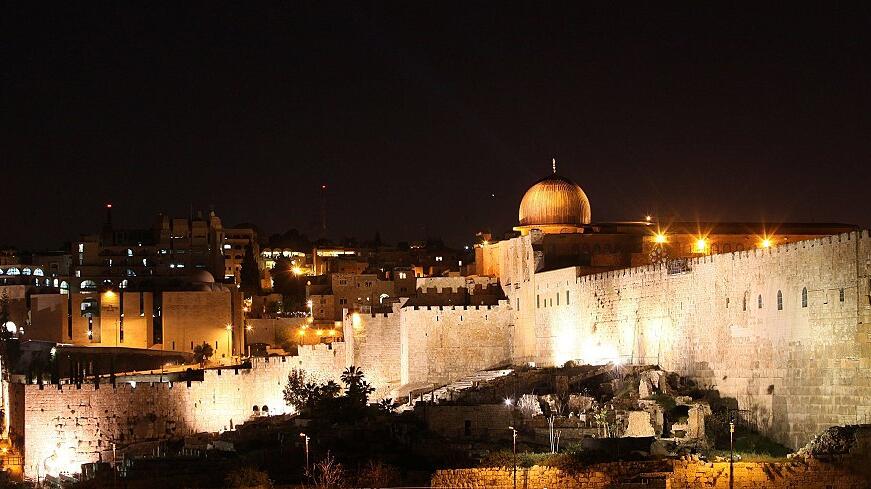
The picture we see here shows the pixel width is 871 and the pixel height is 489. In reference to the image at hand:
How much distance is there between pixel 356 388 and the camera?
52.9 m

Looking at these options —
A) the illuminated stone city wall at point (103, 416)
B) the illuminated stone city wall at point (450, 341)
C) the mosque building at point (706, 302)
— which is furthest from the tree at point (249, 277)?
the illuminated stone city wall at point (103, 416)

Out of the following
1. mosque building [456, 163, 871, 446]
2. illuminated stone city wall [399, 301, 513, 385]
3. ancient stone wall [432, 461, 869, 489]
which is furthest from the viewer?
illuminated stone city wall [399, 301, 513, 385]

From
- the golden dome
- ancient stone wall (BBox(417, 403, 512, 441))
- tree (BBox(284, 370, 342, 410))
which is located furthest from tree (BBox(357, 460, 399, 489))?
the golden dome

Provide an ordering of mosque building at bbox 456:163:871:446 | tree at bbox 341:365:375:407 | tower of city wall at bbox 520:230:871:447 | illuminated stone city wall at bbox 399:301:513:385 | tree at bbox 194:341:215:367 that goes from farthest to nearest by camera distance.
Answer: tree at bbox 194:341:215:367 → illuminated stone city wall at bbox 399:301:513:385 → tree at bbox 341:365:375:407 → mosque building at bbox 456:163:871:446 → tower of city wall at bbox 520:230:871:447

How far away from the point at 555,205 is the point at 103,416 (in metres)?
22.1

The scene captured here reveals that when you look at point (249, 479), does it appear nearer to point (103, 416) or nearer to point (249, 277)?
point (103, 416)

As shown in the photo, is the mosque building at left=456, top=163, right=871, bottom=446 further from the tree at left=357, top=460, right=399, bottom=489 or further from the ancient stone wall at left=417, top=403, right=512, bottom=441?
the tree at left=357, top=460, right=399, bottom=489

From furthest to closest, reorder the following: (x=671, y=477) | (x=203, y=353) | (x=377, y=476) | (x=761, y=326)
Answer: (x=203, y=353) < (x=761, y=326) < (x=377, y=476) < (x=671, y=477)

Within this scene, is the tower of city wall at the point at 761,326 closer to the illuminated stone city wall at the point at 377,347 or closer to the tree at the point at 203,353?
the illuminated stone city wall at the point at 377,347

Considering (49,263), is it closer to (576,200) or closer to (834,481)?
(576,200)

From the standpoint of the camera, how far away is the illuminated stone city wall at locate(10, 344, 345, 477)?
52.2m

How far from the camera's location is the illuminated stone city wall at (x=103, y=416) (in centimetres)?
5219

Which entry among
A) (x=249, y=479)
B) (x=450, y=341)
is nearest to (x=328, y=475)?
(x=249, y=479)

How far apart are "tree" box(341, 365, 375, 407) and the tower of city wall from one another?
8191mm
